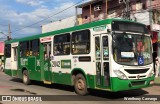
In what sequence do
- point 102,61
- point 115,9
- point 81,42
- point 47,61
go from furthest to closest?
point 115,9, point 47,61, point 81,42, point 102,61

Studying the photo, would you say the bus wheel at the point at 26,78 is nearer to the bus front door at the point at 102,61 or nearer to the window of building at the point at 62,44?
the window of building at the point at 62,44

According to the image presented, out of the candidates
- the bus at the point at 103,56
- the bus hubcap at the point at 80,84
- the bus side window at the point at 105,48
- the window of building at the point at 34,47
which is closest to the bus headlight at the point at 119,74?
the bus at the point at 103,56

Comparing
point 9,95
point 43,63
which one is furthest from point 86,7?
point 9,95

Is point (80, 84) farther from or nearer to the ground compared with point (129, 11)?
nearer to the ground

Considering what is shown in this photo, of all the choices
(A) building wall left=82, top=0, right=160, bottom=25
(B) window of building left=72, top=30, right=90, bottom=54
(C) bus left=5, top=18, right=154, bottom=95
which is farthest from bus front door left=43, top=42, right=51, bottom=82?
(A) building wall left=82, top=0, right=160, bottom=25

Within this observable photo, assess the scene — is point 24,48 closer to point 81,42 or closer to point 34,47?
point 34,47

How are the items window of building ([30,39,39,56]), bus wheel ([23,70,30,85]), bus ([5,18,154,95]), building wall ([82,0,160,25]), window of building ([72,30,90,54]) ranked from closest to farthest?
bus ([5,18,154,95]) < window of building ([72,30,90,54]) < window of building ([30,39,39,56]) < bus wheel ([23,70,30,85]) < building wall ([82,0,160,25])

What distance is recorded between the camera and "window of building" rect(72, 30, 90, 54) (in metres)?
12.5

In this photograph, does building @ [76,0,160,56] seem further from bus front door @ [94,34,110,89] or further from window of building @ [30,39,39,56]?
bus front door @ [94,34,110,89]

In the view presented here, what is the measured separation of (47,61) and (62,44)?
6.00ft

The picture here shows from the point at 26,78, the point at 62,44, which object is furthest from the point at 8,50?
the point at 62,44

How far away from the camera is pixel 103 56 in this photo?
1157 centimetres

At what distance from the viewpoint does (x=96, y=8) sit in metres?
38.9

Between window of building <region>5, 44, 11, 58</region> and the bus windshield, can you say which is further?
window of building <region>5, 44, 11, 58</region>
